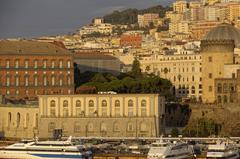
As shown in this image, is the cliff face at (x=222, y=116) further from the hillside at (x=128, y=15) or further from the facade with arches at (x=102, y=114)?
the hillside at (x=128, y=15)

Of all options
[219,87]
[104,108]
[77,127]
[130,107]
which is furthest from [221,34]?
[77,127]

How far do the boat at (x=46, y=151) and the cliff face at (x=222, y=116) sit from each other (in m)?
13.9

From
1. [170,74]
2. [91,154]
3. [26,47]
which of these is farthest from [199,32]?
[91,154]

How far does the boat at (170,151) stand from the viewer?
39.5 meters

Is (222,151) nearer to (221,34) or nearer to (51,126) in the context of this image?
(51,126)

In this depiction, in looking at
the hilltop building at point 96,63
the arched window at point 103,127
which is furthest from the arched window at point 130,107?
the hilltop building at point 96,63

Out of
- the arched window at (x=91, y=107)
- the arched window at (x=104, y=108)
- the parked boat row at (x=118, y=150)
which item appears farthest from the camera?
the arched window at (x=91, y=107)

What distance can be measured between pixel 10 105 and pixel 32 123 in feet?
6.38

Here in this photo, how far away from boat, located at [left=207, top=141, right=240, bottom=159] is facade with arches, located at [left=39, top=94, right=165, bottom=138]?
1095 cm

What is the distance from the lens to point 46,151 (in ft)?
135

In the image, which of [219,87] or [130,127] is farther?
[219,87]

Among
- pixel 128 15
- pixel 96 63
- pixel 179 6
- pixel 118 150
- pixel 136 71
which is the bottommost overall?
pixel 118 150

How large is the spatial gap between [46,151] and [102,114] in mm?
11776

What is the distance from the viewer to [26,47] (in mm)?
66562
